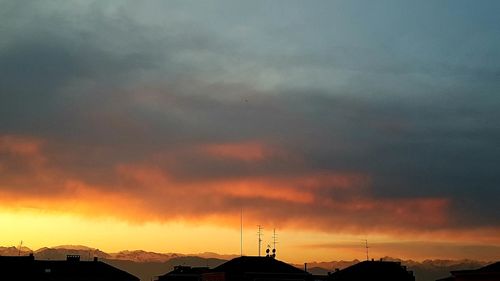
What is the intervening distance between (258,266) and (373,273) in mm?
26232

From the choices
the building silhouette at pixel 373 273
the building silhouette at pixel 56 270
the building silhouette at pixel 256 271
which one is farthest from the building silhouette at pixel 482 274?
the building silhouette at pixel 56 270

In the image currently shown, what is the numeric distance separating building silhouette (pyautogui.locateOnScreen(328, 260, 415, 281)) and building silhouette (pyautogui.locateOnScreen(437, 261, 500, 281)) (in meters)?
34.0

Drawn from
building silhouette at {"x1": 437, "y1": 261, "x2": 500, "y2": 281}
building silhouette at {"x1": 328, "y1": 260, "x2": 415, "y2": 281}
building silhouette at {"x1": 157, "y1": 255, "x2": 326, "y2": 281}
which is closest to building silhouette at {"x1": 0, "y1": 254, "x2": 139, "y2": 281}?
building silhouette at {"x1": 157, "y1": 255, "x2": 326, "y2": 281}

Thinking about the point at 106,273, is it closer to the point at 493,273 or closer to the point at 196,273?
the point at 196,273

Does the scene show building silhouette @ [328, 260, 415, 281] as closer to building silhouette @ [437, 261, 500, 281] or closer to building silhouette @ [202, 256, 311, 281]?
building silhouette @ [202, 256, 311, 281]

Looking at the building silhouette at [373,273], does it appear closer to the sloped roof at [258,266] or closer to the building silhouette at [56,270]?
the sloped roof at [258,266]

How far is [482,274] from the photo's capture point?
291ft

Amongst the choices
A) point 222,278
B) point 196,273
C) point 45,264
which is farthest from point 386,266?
point 45,264

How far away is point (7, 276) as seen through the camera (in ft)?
346

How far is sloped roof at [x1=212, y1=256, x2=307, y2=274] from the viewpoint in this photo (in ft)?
378

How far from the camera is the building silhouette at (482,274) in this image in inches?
3428

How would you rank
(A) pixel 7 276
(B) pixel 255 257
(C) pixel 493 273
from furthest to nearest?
(B) pixel 255 257
(A) pixel 7 276
(C) pixel 493 273

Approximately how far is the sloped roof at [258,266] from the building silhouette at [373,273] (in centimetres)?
1464

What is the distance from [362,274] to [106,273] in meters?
52.1
